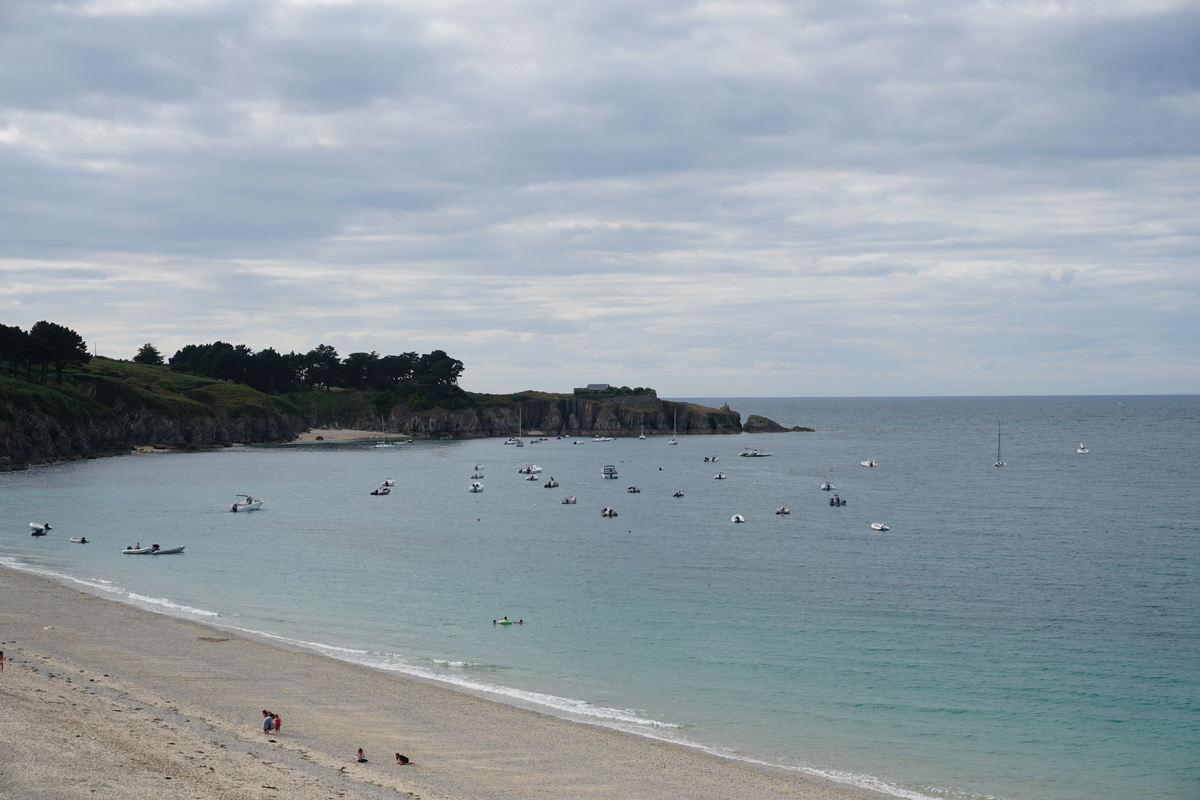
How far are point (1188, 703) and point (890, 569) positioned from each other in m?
26.3

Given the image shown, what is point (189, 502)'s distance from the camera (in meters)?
93.4

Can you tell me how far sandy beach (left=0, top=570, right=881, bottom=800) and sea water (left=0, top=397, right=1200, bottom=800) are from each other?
2.48 m

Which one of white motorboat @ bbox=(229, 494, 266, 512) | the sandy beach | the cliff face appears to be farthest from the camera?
the cliff face

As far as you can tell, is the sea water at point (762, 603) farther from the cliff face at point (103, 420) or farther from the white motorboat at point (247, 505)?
the cliff face at point (103, 420)

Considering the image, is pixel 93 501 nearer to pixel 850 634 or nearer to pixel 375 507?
pixel 375 507

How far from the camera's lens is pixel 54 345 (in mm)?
149000

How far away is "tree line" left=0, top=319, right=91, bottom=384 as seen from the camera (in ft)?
475

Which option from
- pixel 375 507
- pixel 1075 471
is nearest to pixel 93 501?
pixel 375 507

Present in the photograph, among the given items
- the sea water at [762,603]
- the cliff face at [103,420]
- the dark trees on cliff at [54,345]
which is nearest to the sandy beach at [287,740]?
the sea water at [762,603]

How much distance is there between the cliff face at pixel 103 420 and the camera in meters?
127

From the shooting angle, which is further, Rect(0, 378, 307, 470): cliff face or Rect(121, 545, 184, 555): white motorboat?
Rect(0, 378, 307, 470): cliff face

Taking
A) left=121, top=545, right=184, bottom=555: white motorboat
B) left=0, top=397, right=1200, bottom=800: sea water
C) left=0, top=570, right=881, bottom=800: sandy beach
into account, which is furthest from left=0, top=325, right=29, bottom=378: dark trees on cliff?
left=0, top=570, right=881, bottom=800: sandy beach

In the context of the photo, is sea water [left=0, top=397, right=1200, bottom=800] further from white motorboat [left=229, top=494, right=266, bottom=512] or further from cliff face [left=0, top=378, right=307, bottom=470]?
cliff face [left=0, top=378, right=307, bottom=470]

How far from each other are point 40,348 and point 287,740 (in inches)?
5869
